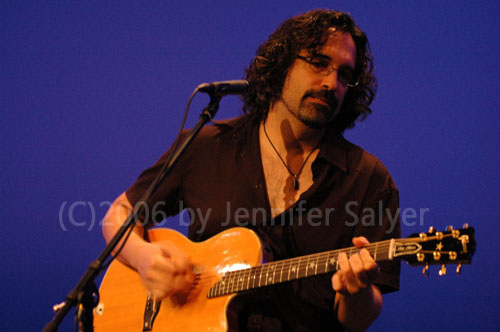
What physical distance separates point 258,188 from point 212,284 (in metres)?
0.47

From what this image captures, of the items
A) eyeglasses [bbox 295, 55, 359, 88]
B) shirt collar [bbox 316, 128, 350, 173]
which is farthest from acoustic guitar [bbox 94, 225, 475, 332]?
eyeglasses [bbox 295, 55, 359, 88]

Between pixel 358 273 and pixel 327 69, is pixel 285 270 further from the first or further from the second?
pixel 327 69

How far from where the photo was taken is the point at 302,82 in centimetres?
218

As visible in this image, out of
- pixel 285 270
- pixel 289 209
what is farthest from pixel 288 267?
pixel 289 209

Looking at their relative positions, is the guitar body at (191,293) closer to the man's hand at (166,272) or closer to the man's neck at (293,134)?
the man's hand at (166,272)

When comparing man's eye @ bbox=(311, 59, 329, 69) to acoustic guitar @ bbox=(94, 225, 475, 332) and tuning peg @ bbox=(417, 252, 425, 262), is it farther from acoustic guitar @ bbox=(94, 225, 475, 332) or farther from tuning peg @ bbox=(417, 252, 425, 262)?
tuning peg @ bbox=(417, 252, 425, 262)

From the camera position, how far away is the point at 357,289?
64.8 inches

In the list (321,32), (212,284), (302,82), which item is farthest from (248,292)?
(321,32)

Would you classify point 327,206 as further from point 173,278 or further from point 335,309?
point 173,278

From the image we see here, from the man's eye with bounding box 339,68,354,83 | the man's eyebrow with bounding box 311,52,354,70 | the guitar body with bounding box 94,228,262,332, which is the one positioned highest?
the man's eyebrow with bounding box 311,52,354,70

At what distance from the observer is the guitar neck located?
1634 millimetres

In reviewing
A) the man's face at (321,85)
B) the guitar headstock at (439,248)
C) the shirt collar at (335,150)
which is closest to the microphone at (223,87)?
the man's face at (321,85)

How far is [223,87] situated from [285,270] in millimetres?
712

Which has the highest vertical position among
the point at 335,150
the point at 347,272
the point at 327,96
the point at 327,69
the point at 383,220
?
the point at 327,69
